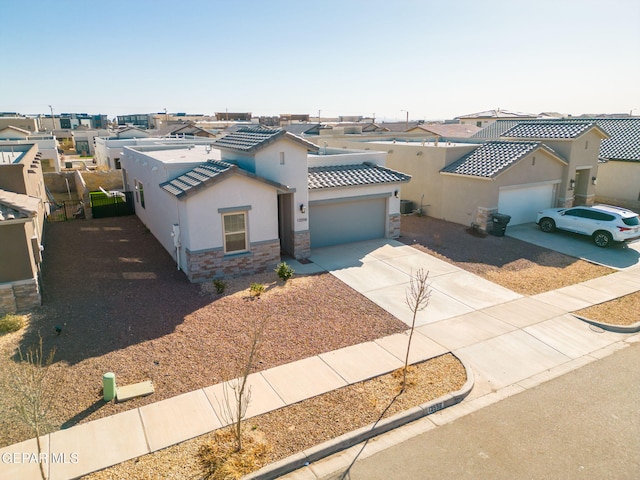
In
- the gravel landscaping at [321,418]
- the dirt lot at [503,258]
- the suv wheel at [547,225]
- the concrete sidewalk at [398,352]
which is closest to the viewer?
the gravel landscaping at [321,418]

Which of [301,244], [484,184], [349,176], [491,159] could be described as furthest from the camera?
[491,159]

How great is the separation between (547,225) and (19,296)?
21.7 meters

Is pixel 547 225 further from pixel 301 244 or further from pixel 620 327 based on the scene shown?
→ pixel 301 244

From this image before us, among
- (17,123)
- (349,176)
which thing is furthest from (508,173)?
(17,123)

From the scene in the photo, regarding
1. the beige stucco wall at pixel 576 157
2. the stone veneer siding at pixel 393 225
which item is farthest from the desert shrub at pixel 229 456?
the beige stucco wall at pixel 576 157

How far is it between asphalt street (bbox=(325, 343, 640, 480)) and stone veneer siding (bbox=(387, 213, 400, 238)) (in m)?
11.3

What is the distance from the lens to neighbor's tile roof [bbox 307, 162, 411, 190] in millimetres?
18141

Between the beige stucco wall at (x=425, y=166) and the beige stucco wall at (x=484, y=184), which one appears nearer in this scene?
the beige stucco wall at (x=484, y=184)

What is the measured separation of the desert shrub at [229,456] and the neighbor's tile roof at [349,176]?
11223 millimetres

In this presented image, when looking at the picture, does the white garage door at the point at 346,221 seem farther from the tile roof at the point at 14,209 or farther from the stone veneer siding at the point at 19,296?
the stone veneer siding at the point at 19,296

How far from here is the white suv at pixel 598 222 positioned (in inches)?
731

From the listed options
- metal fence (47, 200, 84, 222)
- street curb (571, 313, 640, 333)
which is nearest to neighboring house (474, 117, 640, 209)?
street curb (571, 313, 640, 333)

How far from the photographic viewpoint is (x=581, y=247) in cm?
1939

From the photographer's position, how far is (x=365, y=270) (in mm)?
16094
